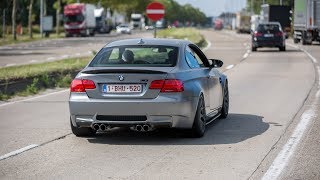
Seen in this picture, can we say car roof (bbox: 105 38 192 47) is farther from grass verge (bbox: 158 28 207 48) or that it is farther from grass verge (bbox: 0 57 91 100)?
grass verge (bbox: 158 28 207 48)

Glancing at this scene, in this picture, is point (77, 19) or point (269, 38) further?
point (77, 19)

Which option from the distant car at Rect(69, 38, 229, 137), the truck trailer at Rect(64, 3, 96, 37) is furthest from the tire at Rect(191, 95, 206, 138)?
the truck trailer at Rect(64, 3, 96, 37)

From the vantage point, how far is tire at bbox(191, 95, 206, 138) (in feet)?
33.0

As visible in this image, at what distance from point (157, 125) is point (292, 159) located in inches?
77.2

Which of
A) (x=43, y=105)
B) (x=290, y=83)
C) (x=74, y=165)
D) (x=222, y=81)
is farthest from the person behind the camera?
(x=290, y=83)

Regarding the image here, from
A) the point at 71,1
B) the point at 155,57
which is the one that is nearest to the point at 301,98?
the point at 155,57

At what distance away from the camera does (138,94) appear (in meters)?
9.62

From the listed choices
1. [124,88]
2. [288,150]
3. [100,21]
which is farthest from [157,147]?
[100,21]

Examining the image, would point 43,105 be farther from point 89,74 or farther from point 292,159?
point 292,159

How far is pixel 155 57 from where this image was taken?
33.9 ft

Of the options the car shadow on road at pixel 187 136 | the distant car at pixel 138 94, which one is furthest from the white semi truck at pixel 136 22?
the distant car at pixel 138 94

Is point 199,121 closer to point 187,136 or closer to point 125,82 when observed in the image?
point 187,136

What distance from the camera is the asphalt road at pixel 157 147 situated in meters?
7.79

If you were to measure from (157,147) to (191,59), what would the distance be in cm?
178
